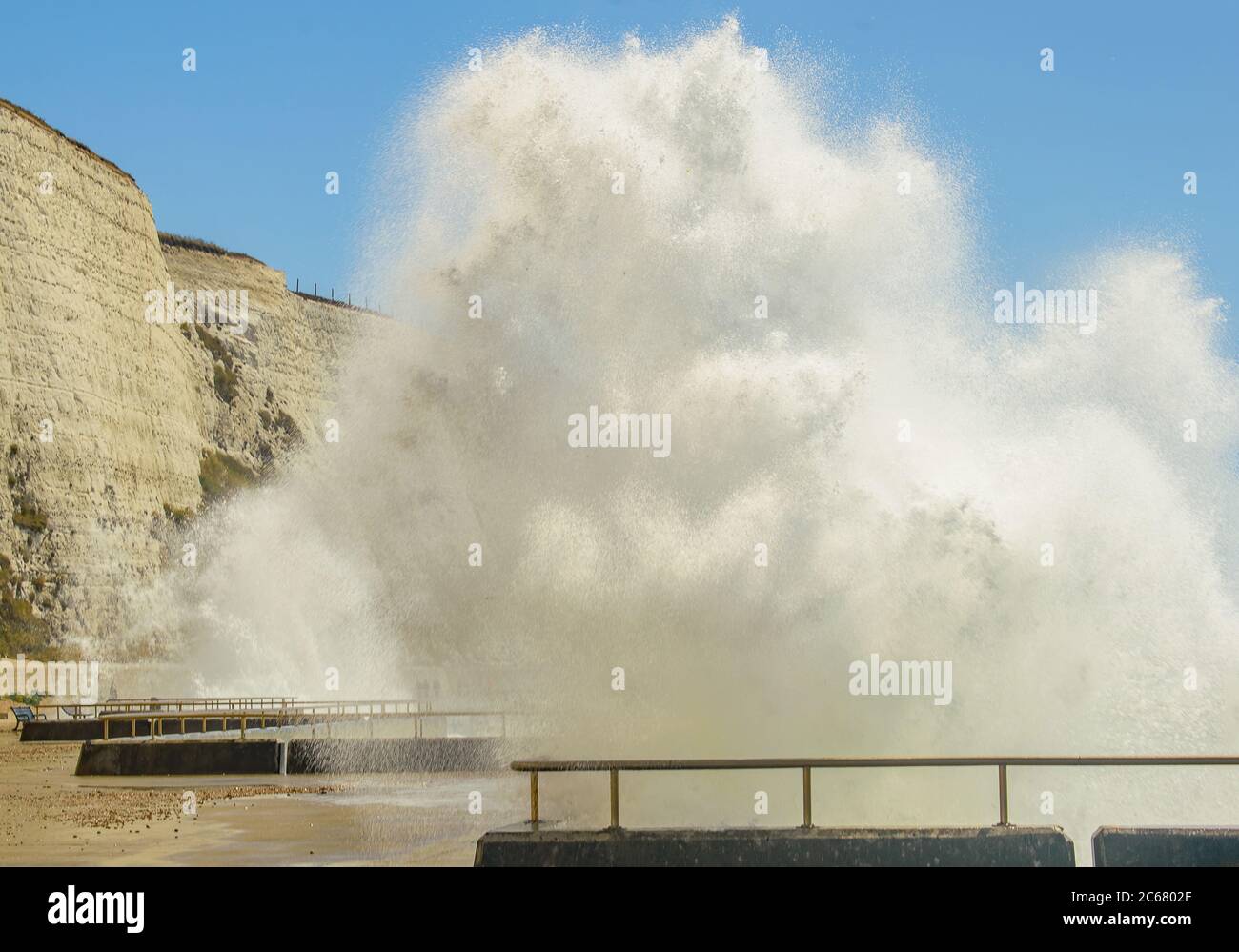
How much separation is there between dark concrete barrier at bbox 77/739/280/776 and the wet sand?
59 cm

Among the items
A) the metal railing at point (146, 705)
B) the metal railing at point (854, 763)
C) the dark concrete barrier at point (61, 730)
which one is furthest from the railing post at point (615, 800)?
the metal railing at point (146, 705)

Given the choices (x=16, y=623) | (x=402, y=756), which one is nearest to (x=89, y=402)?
(x=16, y=623)

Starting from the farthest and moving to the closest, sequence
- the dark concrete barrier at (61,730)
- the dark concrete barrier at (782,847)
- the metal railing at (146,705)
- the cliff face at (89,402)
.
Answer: the cliff face at (89,402), the metal railing at (146,705), the dark concrete barrier at (61,730), the dark concrete barrier at (782,847)

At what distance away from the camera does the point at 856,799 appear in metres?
16.4

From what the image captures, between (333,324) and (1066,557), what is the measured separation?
319ft

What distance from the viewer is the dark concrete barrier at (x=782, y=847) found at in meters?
10.6

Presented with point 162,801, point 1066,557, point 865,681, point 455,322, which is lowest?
point 162,801

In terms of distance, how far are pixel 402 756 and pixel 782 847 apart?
543 inches

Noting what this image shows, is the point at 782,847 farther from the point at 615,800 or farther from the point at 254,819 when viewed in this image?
the point at 254,819

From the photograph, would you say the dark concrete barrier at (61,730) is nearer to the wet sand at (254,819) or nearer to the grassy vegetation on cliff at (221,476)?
the wet sand at (254,819)

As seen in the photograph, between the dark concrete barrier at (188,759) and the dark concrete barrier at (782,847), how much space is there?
13515 millimetres
